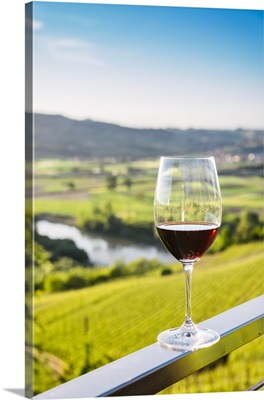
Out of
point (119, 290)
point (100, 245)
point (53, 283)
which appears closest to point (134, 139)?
point (100, 245)

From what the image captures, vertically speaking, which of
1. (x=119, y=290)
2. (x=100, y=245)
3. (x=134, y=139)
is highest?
(x=134, y=139)

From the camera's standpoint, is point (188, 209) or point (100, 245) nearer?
point (188, 209)

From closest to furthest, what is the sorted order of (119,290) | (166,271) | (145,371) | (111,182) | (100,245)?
(145,371)
(111,182)
(100,245)
(166,271)
(119,290)

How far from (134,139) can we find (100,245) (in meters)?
1.84

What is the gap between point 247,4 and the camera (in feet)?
4.99

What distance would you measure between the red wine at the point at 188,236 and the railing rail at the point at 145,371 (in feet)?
0.30

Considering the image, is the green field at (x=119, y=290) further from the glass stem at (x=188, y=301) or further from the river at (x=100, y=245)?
the glass stem at (x=188, y=301)

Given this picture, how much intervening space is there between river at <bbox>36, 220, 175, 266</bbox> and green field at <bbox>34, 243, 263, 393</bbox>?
355 millimetres

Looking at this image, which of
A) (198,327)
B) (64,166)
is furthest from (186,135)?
(198,327)

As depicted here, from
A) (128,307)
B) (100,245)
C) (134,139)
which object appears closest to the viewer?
(134,139)

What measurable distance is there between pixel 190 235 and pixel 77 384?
176mm

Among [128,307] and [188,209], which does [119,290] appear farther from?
[188,209]

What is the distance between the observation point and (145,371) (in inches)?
19.4
